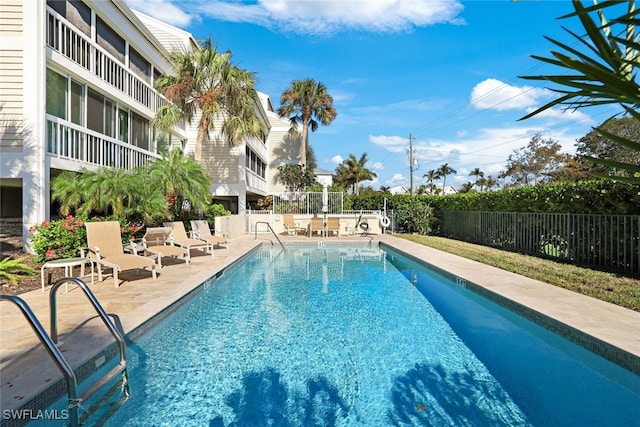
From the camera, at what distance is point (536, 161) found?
99.7 feet

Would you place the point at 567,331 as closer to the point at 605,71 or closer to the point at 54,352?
the point at 605,71

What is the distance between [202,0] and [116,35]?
3.73 m

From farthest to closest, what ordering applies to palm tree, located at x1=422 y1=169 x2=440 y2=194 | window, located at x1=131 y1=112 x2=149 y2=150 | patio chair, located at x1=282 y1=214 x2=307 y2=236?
1. palm tree, located at x1=422 y1=169 x2=440 y2=194
2. patio chair, located at x1=282 y1=214 x2=307 y2=236
3. window, located at x1=131 y1=112 x2=149 y2=150

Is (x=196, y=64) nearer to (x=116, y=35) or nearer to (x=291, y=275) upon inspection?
(x=116, y=35)

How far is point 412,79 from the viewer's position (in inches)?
785

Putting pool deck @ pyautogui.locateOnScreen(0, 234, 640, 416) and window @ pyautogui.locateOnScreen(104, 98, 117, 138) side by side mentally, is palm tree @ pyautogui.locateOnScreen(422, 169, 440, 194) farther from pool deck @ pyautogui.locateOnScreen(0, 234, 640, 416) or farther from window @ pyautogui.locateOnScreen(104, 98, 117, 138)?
pool deck @ pyautogui.locateOnScreen(0, 234, 640, 416)

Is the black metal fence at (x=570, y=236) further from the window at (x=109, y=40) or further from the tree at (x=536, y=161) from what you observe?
the tree at (x=536, y=161)

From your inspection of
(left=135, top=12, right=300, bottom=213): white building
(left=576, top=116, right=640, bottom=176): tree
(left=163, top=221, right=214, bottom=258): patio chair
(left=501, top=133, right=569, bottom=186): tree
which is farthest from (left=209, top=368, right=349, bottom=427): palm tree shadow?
(left=501, top=133, right=569, bottom=186): tree

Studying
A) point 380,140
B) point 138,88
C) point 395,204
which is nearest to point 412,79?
point 395,204

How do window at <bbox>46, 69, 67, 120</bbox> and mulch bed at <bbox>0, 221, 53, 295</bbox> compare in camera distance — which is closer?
mulch bed at <bbox>0, 221, 53, 295</bbox>

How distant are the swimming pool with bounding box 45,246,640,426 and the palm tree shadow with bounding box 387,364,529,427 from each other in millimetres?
14

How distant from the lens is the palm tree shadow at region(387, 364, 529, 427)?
10.5 ft

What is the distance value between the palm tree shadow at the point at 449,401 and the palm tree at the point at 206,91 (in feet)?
44.5

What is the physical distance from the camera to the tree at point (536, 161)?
29656 millimetres
